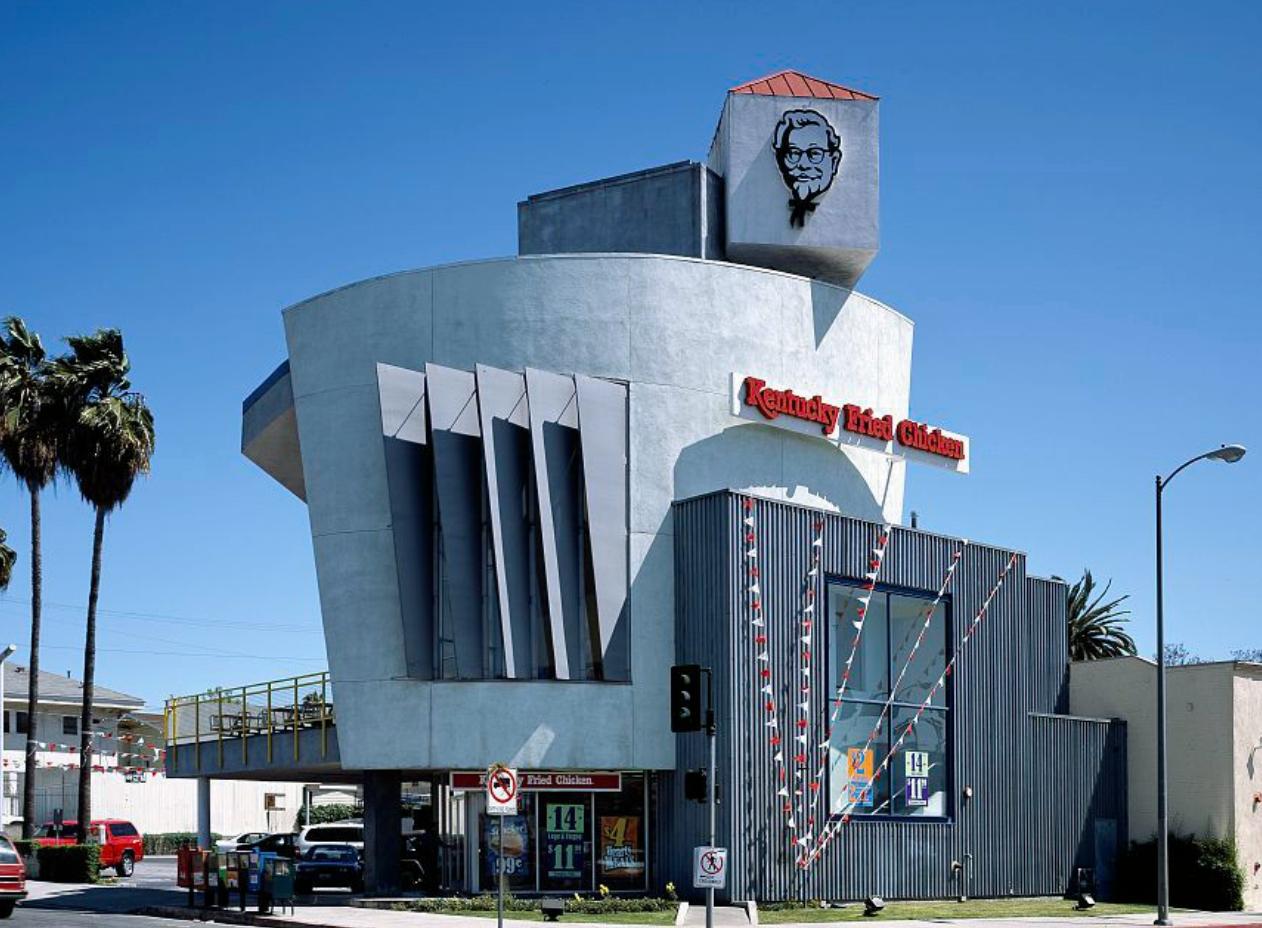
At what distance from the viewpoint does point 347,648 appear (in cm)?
3769

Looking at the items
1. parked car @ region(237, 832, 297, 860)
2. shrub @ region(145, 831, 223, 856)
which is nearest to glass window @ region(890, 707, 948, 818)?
parked car @ region(237, 832, 297, 860)

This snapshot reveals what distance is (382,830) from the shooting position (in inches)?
1490

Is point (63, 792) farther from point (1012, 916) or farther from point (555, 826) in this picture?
point (1012, 916)

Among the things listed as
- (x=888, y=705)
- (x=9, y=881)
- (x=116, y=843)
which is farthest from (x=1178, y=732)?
(x=116, y=843)

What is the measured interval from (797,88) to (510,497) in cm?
1423

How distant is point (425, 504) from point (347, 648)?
3.62 m

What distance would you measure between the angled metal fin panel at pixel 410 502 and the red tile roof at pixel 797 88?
12.6 m

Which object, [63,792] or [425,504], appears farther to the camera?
[63,792]

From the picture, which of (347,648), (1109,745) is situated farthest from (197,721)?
(1109,745)

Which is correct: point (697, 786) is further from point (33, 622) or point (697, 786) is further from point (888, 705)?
point (33, 622)

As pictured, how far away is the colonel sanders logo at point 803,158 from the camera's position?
142 ft

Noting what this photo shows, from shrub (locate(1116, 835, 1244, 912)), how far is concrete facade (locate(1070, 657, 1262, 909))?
63cm

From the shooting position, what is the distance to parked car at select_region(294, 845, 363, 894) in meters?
44.5

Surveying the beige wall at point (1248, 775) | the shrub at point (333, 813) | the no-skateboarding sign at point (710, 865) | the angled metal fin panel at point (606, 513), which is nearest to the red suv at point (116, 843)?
the shrub at point (333, 813)
